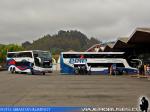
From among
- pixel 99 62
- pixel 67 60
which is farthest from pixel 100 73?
pixel 67 60

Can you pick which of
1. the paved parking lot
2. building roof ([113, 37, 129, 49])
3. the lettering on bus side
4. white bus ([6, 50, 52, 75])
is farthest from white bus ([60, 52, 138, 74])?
the paved parking lot

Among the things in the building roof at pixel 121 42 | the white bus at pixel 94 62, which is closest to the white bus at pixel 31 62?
the white bus at pixel 94 62

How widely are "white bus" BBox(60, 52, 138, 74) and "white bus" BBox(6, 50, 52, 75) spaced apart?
223cm

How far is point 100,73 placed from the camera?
52656 mm

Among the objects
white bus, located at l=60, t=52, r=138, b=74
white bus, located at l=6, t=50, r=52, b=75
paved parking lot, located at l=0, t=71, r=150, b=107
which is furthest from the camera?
white bus, located at l=60, t=52, r=138, b=74

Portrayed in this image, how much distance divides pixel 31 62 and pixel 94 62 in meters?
8.22

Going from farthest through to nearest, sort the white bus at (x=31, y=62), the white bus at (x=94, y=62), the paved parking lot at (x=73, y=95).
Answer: the white bus at (x=94, y=62), the white bus at (x=31, y=62), the paved parking lot at (x=73, y=95)

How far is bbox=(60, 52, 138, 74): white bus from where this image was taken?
51938 mm

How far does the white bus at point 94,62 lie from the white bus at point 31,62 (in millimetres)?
2229

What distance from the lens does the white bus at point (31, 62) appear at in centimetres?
5053

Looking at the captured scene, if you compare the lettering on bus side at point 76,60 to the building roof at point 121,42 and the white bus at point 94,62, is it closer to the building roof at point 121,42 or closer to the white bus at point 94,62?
the white bus at point 94,62

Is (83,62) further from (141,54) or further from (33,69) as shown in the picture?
(141,54)

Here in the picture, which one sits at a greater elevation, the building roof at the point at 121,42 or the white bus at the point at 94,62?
the building roof at the point at 121,42

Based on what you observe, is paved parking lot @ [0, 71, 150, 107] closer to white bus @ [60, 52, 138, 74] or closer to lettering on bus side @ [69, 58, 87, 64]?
white bus @ [60, 52, 138, 74]
